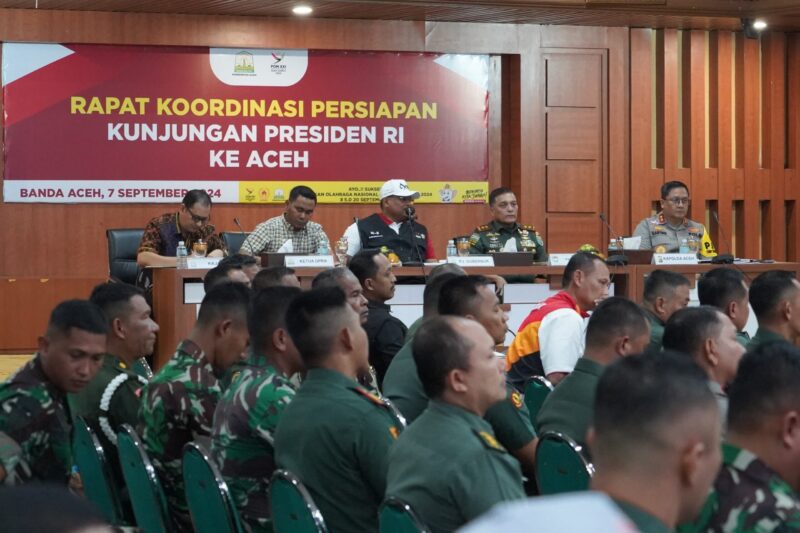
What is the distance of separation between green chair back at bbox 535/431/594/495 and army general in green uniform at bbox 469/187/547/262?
5.08 m

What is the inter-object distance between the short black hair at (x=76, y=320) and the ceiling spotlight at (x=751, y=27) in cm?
863

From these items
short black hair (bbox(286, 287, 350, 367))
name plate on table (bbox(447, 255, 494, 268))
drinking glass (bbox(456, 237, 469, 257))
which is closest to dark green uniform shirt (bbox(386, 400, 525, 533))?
short black hair (bbox(286, 287, 350, 367))

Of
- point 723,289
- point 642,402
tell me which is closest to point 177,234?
point 723,289

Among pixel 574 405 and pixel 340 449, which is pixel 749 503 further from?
pixel 574 405

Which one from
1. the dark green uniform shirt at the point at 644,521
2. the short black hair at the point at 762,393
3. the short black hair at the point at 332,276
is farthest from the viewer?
the short black hair at the point at 332,276

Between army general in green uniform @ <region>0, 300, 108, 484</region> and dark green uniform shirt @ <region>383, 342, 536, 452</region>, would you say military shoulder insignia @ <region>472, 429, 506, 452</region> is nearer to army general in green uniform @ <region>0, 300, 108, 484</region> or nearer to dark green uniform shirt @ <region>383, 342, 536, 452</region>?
dark green uniform shirt @ <region>383, 342, 536, 452</region>

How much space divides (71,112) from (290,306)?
7.20m

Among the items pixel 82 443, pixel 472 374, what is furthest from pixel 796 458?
pixel 82 443

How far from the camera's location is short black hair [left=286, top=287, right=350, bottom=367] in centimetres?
295

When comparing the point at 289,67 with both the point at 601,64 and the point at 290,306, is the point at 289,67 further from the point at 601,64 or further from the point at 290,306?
the point at 290,306

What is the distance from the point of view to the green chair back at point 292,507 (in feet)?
7.70

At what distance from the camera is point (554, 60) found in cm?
1047

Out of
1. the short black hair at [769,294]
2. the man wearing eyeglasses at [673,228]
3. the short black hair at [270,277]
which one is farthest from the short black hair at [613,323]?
the man wearing eyeglasses at [673,228]

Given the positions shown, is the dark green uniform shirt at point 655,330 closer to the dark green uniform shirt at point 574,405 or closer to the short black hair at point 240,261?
the dark green uniform shirt at point 574,405
